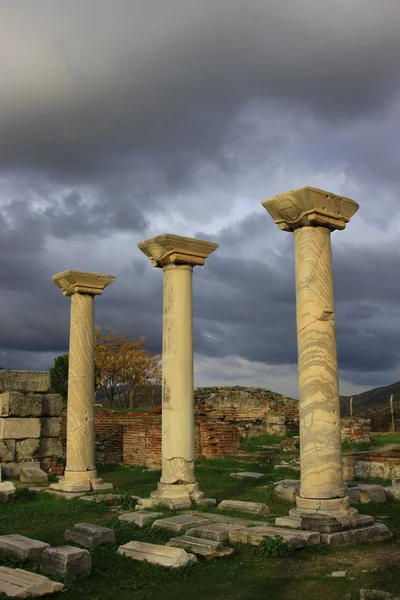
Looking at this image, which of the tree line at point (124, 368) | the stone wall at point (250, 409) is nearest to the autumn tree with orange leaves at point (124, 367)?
the tree line at point (124, 368)

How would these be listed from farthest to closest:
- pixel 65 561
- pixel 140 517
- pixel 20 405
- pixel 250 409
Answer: pixel 250 409 → pixel 20 405 → pixel 140 517 → pixel 65 561

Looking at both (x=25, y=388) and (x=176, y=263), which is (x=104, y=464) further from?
(x=176, y=263)

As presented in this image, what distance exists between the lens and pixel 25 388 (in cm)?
1622

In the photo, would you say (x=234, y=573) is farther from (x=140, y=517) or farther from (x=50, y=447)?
(x=50, y=447)

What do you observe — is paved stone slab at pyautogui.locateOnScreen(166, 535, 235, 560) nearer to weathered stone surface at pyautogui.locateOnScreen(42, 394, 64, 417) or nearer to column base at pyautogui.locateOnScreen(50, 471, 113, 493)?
column base at pyautogui.locateOnScreen(50, 471, 113, 493)

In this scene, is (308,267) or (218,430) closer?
(308,267)

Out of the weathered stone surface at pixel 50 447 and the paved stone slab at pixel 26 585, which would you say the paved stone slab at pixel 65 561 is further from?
the weathered stone surface at pixel 50 447

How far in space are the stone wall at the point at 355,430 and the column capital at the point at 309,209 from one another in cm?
1213

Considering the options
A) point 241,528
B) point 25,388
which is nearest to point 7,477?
point 25,388

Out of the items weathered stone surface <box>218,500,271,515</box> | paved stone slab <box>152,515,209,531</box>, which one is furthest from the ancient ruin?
weathered stone surface <box>218,500,271,515</box>

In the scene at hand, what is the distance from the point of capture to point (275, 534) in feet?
24.4

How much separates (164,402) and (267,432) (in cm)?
1265

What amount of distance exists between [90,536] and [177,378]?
3806mm

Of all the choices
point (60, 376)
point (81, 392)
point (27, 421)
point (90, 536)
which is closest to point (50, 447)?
point (27, 421)
